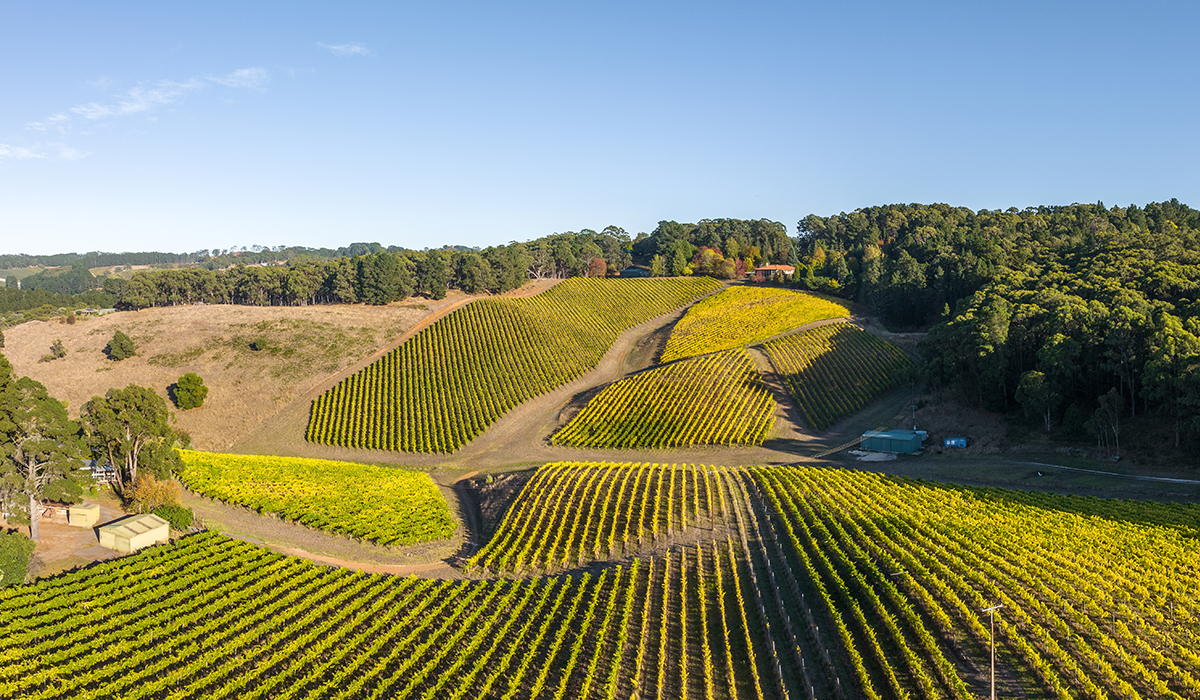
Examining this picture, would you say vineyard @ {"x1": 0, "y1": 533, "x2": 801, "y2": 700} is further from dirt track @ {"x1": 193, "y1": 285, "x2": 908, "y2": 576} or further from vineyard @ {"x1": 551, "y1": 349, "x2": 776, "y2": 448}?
vineyard @ {"x1": 551, "y1": 349, "x2": 776, "y2": 448}

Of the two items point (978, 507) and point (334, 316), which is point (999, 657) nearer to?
point (978, 507)

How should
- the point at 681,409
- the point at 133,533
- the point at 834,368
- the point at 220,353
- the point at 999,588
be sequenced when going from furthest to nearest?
1. the point at 220,353
2. the point at 834,368
3. the point at 681,409
4. the point at 133,533
5. the point at 999,588

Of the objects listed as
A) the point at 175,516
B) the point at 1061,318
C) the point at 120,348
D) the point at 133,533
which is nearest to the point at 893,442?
the point at 1061,318

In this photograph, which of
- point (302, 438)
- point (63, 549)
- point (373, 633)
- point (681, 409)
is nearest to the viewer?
point (373, 633)

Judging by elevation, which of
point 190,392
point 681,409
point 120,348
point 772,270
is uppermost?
point 772,270

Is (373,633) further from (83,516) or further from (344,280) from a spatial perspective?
(344,280)

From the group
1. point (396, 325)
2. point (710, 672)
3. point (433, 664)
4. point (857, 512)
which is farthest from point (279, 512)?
point (396, 325)

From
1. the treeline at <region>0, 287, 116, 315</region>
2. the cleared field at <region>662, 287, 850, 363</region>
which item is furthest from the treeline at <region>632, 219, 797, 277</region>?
the treeline at <region>0, 287, 116, 315</region>
